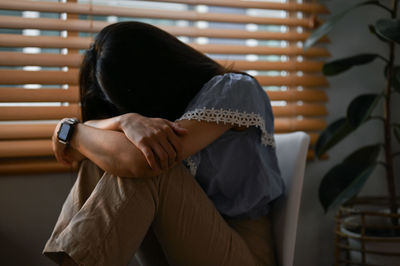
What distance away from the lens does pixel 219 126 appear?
1090 mm

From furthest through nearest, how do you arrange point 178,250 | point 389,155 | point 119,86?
point 389,155 < point 119,86 < point 178,250

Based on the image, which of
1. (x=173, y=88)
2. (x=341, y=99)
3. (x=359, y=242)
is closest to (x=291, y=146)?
(x=173, y=88)

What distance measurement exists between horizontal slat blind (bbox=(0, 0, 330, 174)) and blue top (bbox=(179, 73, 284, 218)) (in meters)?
0.40

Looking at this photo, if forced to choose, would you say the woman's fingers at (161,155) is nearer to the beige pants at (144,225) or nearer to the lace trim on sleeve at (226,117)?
the beige pants at (144,225)

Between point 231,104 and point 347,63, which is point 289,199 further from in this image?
point 347,63

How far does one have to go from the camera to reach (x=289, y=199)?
1.14 meters

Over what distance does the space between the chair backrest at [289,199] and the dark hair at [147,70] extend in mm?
283

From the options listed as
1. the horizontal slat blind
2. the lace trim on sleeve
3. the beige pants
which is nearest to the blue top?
the lace trim on sleeve

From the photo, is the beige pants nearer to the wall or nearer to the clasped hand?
the clasped hand

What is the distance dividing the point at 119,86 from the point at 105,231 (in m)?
0.41

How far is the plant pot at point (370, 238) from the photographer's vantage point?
1.53m

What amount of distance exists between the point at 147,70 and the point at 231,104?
23 centimetres

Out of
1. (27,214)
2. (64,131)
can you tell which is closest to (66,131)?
(64,131)

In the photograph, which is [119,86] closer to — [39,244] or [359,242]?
[39,244]
